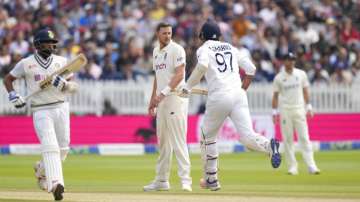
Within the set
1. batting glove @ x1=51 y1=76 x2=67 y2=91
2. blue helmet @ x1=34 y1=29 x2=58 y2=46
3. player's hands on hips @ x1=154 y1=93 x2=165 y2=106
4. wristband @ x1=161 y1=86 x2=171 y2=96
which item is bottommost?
player's hands on hips @ x1=154 y1=93 x2=165 y2=106

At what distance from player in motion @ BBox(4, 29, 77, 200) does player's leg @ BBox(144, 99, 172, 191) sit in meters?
1.44

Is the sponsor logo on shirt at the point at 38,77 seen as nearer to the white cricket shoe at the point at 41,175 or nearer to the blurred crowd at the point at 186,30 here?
the white cricket shoe at the point at 41,175

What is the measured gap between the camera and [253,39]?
29.6m

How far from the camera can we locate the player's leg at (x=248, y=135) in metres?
13.5

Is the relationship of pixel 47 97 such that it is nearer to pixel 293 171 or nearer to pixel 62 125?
pixel 62 125

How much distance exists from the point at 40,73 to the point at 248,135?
8.74 ft

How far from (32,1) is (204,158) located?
17429 millimetres

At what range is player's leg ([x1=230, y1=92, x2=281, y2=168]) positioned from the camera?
13492 millimetres

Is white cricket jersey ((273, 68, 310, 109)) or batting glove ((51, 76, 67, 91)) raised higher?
batting glove ((51, 76, 67, 91))

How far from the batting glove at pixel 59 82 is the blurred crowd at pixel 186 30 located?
14.3 m

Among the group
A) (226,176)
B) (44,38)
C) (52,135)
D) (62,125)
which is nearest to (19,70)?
(44,38)

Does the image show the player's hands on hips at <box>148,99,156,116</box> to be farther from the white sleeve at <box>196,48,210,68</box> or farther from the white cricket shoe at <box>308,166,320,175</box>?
the white cricket shoe at <box>308,166,320,175</box>

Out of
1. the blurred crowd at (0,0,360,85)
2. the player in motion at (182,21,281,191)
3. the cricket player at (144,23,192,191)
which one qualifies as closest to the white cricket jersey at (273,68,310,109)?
the cricket player at (144,23,192,191)

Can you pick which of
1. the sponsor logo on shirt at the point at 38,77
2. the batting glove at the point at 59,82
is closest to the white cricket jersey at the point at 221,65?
the batting glove at the point at 59,82
